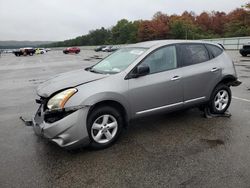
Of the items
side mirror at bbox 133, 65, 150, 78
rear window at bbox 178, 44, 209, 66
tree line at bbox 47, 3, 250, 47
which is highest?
tree line at bbox 47, 3, 250, 47

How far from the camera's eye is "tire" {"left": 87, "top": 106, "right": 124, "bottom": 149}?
3835 millimetres

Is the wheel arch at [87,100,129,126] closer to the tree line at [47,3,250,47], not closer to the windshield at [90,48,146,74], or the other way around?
the windshield at [90,48,146,74]

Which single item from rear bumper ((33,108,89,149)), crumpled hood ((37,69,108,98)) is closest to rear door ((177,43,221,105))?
crumpled hood ((37,69,108,98))

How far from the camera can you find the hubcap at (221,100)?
17.9ft

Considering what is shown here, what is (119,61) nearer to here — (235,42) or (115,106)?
(115,106)

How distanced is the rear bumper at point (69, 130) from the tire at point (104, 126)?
0.13 m

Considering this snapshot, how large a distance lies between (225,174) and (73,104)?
7.39 feet

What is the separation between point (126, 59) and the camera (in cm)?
466

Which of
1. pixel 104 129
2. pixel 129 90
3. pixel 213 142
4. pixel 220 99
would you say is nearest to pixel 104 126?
pixel 104 129

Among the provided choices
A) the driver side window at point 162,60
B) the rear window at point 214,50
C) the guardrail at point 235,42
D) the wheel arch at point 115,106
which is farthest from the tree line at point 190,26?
the wheel arch at point 115,106

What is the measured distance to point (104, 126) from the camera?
13.0 ft

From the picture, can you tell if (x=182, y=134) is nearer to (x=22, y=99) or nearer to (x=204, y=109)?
(x=204, y=109)

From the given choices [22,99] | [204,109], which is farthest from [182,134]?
[22,99]

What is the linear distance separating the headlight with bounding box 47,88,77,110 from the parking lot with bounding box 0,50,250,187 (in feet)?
2.45
